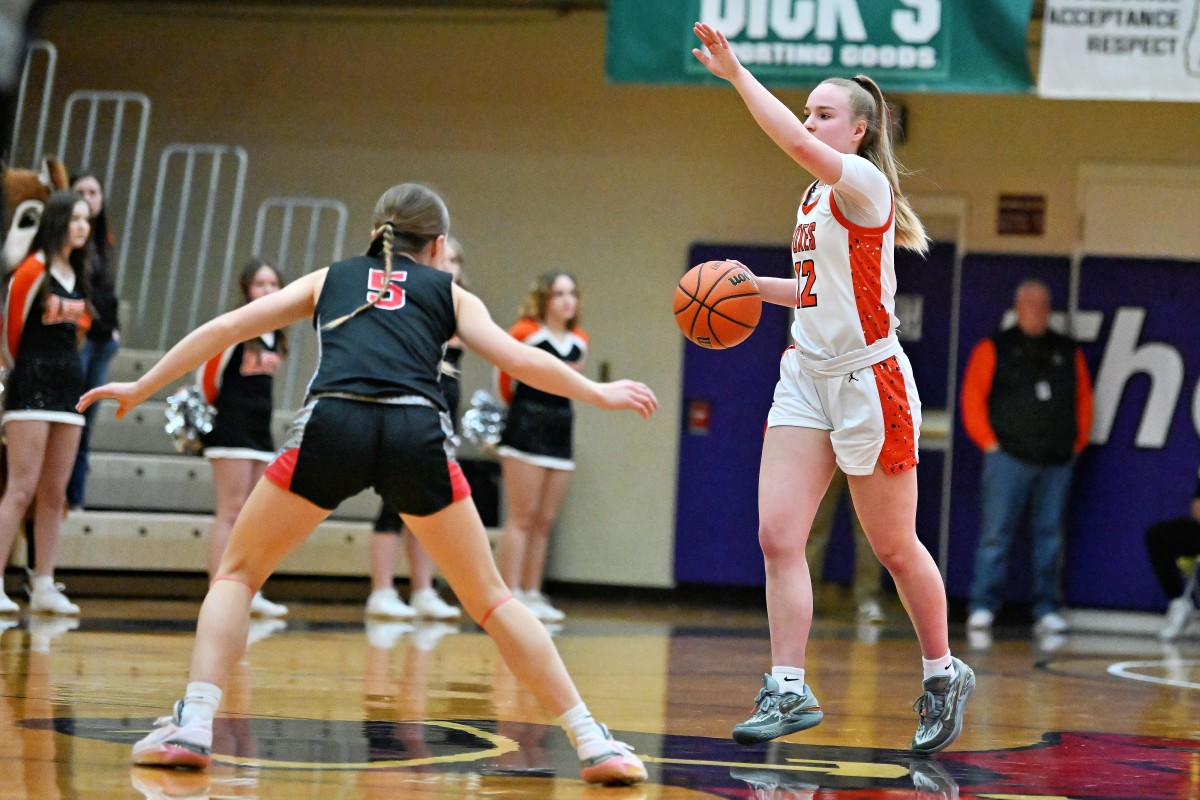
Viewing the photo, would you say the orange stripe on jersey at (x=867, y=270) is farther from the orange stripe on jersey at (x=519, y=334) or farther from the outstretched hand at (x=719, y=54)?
the orange stripe on jersey at (x=519, y=334)

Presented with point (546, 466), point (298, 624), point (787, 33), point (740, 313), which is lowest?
point (298, 624)

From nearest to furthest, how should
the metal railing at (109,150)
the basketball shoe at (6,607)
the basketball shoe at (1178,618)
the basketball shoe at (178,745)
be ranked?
the basketball shoe at (178,745)
the basketball shoe at (6,607)
the basketball shoe at (1178,618)
the metal railing at (109,150)

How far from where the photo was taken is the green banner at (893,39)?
29.0 ft

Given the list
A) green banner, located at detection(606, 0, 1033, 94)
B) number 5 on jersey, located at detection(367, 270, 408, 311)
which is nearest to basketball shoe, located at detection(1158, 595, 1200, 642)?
green banner, located at detection(606, 0, 1033, 94)

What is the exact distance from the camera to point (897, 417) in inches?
179

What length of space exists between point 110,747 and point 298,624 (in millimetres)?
4165

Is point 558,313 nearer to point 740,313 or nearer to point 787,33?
point 787,33

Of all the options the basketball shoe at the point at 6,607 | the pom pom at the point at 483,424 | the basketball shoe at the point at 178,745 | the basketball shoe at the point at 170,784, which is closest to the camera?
the basketball shoe at the point at 170,784

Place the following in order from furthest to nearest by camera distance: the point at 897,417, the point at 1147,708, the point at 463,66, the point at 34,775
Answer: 1. the point at 463,66
2. the point at 1147,708
3. the point at 897,417
4. the point at 34,775

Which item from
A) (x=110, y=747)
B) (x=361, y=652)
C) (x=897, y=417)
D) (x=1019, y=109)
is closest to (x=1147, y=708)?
(x=897, y=417)

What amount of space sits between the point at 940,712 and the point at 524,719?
130 cm

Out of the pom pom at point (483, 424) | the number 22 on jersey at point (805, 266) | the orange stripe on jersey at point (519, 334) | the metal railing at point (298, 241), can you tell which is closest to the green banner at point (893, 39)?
the orange stripe on jersey at point (519, 334)

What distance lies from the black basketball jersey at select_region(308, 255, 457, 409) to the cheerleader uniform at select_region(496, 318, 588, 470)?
5.11 m

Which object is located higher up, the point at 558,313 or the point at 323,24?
the point at 323,24
